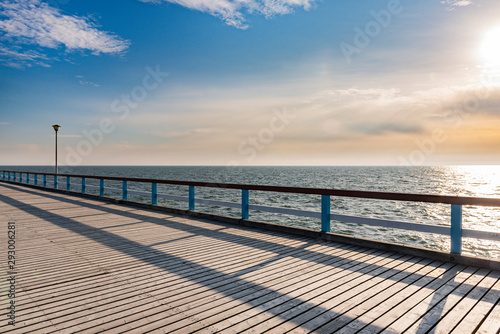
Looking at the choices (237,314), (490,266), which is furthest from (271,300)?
(490,266)

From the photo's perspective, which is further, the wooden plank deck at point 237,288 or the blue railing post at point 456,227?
the blue railing post at point 456,227

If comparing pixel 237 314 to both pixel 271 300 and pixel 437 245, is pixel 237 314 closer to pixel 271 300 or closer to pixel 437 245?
pixel 271 300

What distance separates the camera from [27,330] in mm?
2986

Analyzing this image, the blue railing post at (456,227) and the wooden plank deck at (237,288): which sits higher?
the blue railing post at (456,227)

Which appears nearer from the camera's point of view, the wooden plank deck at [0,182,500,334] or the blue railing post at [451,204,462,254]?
the wooden plank deck at [0,182,500,334]

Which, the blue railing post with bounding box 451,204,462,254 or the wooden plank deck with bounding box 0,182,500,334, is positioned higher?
the blue railing post with bounding box 451,204,462,254

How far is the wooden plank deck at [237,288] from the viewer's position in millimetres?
3105

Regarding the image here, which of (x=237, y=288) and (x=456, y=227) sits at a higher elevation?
(x=456, y=227)

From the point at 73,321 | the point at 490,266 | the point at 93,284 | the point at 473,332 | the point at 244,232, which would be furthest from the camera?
the point at 244,232

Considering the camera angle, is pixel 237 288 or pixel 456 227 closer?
pixel 237 288

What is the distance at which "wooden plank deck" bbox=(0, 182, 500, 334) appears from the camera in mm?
3105

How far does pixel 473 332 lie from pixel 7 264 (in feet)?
19.9

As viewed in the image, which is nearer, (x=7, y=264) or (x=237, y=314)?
(x=237, y=314)

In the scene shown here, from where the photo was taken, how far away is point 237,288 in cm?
396
